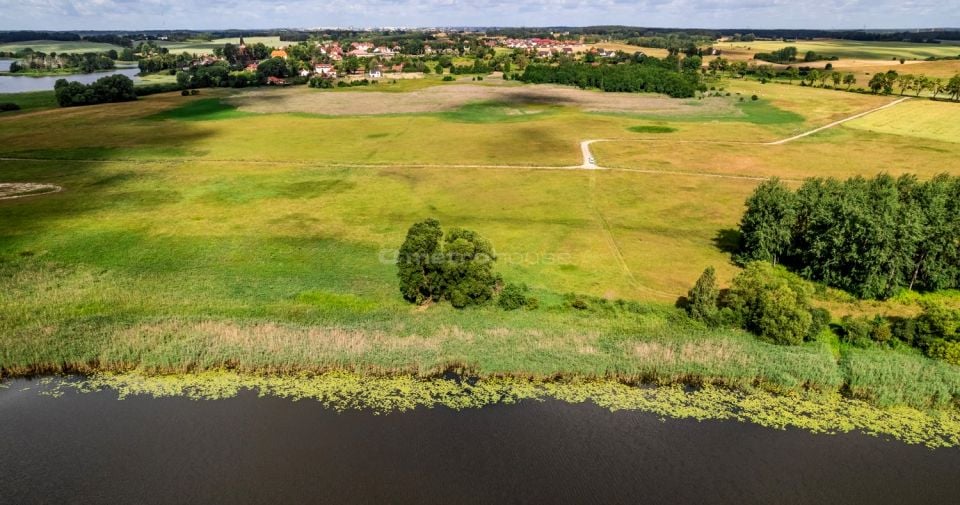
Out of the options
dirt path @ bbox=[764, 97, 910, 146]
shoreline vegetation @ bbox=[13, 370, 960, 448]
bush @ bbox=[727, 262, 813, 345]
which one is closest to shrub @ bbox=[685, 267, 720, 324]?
bush @ bbox=[727, 262, 813, 345]

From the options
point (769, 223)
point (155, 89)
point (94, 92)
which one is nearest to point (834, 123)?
point (769, 223)

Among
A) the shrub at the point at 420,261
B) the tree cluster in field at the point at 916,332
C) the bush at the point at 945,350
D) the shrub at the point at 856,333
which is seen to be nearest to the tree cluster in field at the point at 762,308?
the shrub at the point at 856,333

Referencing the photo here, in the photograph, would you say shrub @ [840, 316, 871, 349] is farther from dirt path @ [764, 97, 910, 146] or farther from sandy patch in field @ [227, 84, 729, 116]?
sandy patch in field @ [227, 84, 729, 116]

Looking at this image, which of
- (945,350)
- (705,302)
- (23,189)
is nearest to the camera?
(945,350)

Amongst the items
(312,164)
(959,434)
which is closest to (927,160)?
(959,434)

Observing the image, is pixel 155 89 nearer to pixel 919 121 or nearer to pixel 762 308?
pixel 762 308

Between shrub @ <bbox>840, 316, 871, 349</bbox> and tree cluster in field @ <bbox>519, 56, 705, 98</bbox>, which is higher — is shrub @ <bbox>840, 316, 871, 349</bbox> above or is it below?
below

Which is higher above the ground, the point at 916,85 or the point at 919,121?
the point at 916,85
